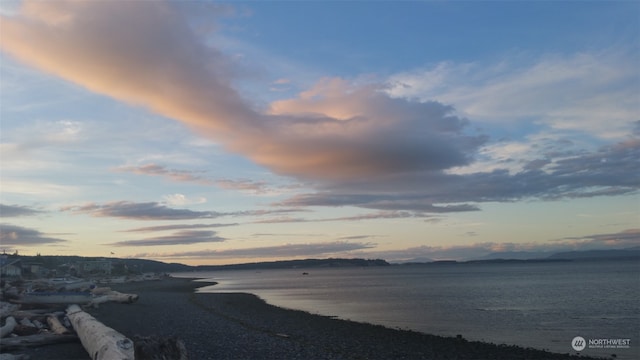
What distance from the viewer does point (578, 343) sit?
79.0ft

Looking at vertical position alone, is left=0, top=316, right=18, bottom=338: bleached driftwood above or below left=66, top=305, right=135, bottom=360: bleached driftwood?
below

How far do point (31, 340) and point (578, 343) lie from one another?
918 inches

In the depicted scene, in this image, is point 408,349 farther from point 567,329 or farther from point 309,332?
point 567,329

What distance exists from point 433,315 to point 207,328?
19.4 metres

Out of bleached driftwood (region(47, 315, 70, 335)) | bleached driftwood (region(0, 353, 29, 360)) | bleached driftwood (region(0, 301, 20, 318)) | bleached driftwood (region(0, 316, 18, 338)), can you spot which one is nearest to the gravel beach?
bleached driftwood (region(0, 353, 29, 360))

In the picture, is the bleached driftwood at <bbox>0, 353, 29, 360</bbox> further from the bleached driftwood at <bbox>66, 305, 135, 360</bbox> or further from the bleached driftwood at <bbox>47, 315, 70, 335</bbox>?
the bleached driftwood at <bbox>47, 315, 70, 335</bbox>

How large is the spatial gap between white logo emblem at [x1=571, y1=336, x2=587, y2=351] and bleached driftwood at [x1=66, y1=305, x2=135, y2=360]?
19764 mm

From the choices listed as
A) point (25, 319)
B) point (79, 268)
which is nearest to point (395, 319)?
point (25, 319)

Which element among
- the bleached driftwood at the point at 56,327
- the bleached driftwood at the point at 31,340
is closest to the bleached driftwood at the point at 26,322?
the bleached driftwood at the point at 56,327

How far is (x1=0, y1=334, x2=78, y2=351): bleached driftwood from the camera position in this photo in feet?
52.2

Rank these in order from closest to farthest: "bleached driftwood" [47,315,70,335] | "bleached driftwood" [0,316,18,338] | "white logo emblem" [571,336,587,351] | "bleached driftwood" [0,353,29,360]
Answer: "bleached driftwood" [0,353,29,360] → "bleached driftwood" [0,316,18,338] → "bleached driftwood" [47,315,70,335] → "white logo emblem" [571,336,587,351]

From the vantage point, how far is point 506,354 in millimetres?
20594

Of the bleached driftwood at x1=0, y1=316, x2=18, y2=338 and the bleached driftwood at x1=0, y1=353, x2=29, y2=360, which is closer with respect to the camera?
Answer: the bleached driftwood at x1=0, y1=353, x2=29, y2=360

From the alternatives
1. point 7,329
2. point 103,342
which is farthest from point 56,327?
point 103,342
